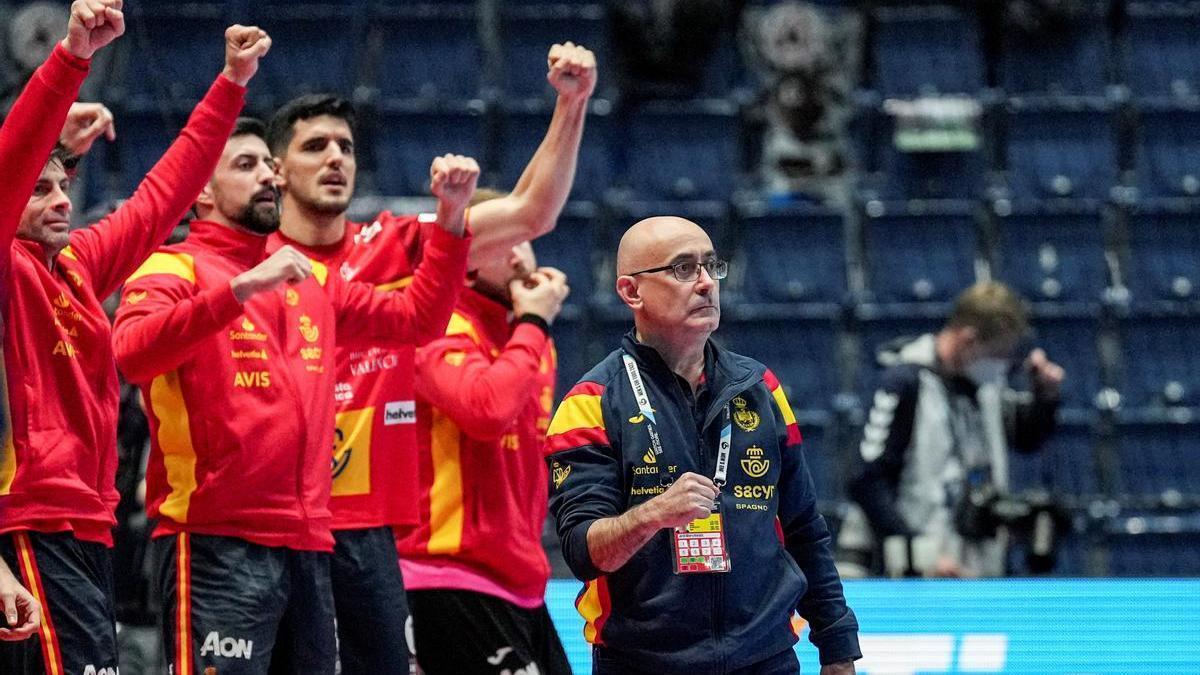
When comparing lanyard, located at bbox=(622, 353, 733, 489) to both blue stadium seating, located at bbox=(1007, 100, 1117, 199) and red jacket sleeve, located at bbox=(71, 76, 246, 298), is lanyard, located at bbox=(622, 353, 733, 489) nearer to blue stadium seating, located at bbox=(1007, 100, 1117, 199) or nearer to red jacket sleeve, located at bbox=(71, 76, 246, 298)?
red jacket sleeve, located at bbox=(71, 76, 246, 298)

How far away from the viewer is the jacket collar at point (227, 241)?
4.60 metres

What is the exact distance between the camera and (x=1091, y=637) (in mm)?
5547

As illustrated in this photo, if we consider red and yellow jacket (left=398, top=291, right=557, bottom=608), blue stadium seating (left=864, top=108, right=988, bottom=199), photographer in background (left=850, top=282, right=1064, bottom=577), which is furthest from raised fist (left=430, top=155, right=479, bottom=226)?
blue stadium seating (left=864, top=108, right=988, bottom=199)

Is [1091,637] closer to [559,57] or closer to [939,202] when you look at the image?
[559,57]

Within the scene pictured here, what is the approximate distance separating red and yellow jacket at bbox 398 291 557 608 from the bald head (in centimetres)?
112

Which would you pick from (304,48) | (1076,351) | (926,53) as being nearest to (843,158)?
(926,53)

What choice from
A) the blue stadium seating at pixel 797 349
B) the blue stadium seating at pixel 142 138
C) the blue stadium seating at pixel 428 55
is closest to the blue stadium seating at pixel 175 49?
the blue stadium seating at pixel 142 138

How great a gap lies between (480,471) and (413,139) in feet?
15.9

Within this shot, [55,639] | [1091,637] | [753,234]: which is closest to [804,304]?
[753,234]

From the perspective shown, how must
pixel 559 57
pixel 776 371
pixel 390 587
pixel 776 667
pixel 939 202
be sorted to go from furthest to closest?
→ pixel 939 202 < pixel 776 371 < pixel 559 57 < pixel 390 587 < pixel 776 667

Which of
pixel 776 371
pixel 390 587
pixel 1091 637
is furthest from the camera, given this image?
pixel 776 371

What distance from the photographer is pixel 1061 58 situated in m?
10.1

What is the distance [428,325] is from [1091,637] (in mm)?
2656

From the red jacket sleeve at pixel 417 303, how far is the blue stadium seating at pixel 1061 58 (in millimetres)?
6411
